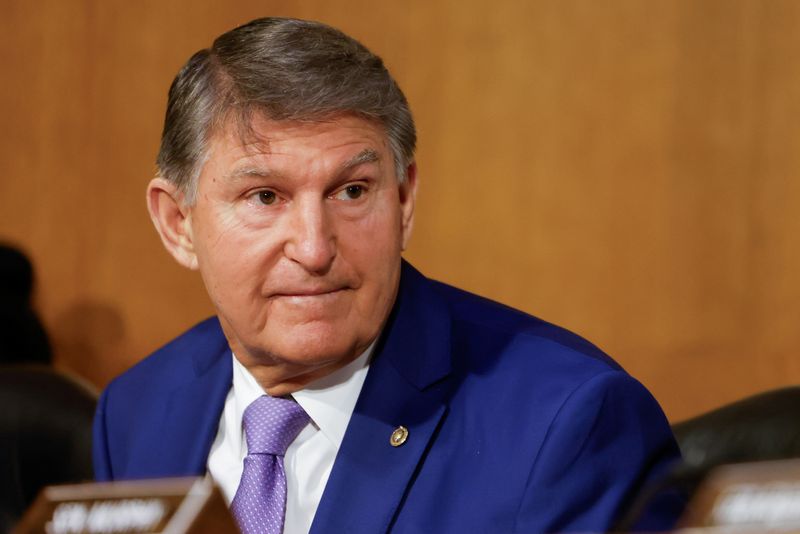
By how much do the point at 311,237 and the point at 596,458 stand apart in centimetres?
47

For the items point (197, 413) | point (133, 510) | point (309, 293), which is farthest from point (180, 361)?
point (133, 510)

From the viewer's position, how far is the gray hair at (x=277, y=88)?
164 cm

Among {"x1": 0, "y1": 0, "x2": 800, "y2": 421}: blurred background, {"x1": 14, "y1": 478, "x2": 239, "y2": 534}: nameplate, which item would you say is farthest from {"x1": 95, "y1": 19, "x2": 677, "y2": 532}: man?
{"x1": 0, "y1": 0, "x2": 800, "y2": 421}: blurred background

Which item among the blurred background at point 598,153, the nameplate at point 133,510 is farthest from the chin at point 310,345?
the blurred background at point 598,153

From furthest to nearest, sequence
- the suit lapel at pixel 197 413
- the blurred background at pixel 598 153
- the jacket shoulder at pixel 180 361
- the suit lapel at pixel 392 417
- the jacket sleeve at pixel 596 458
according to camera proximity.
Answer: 1. the blurred background at pixel 598 153
2. the jacket shoulder at pixel 180 361
3. the suit lapel at pixel 197 413
4. the suit lapel at pixel 392 417
5. the jacket sleeve at pixel 596 458

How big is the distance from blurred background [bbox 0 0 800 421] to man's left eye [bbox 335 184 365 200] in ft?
4.17

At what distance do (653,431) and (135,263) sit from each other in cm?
207

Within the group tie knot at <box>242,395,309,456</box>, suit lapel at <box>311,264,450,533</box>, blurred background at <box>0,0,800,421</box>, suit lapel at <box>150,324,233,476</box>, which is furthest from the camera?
blurred background at <box>0,0,800,421</box>

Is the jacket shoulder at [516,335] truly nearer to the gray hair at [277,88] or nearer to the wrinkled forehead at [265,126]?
the gray hair at [277,88]

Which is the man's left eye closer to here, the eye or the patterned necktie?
the eye

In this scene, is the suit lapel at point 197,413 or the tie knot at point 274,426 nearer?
the tie knot at point 274,426

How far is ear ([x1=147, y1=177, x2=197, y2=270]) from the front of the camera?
185 centimetres

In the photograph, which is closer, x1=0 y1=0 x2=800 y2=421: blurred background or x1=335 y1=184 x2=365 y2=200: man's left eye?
x1=335 y1=184 x2=365 y2=200: man's left eye

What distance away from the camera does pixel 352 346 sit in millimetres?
1723
